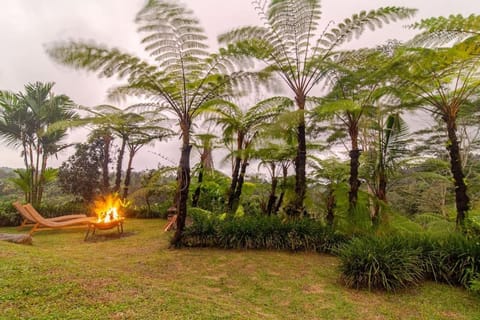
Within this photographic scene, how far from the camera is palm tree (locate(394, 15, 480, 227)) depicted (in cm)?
377

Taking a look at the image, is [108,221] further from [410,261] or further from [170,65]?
[410,261]

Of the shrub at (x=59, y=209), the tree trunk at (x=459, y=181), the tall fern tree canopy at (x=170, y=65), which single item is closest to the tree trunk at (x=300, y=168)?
the tall fern tree canopy at (x=170, y=65)

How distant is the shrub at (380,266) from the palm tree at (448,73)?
156 cm

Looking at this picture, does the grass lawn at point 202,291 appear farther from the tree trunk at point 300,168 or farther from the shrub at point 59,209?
the shrub at point 59,209

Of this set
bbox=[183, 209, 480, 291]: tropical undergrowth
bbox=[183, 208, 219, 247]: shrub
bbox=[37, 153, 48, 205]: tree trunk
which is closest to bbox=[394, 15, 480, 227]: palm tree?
bbox=[183, 209, 480, 291]: tropical undergrowth

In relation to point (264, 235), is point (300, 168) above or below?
above

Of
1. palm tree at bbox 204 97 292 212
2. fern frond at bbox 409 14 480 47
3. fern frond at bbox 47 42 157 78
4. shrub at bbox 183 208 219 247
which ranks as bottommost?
shrub at bbox 183 208 219 247

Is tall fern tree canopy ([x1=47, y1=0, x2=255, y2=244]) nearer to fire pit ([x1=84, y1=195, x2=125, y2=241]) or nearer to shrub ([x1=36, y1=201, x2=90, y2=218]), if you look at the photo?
fire pit ([x1=84, y1=195, x2=125, y2=241])

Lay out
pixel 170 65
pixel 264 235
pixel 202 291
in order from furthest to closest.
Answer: pixel 264 235 → pixel 170 65 → pixel 202 291

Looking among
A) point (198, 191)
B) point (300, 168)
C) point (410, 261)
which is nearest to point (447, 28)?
point (300, 168)

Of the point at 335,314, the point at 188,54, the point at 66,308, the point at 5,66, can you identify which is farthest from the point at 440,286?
the point at 5,66

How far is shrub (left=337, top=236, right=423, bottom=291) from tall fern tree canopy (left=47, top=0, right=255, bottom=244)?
9.99 ft

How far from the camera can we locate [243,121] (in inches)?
236

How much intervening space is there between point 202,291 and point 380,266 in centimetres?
229
